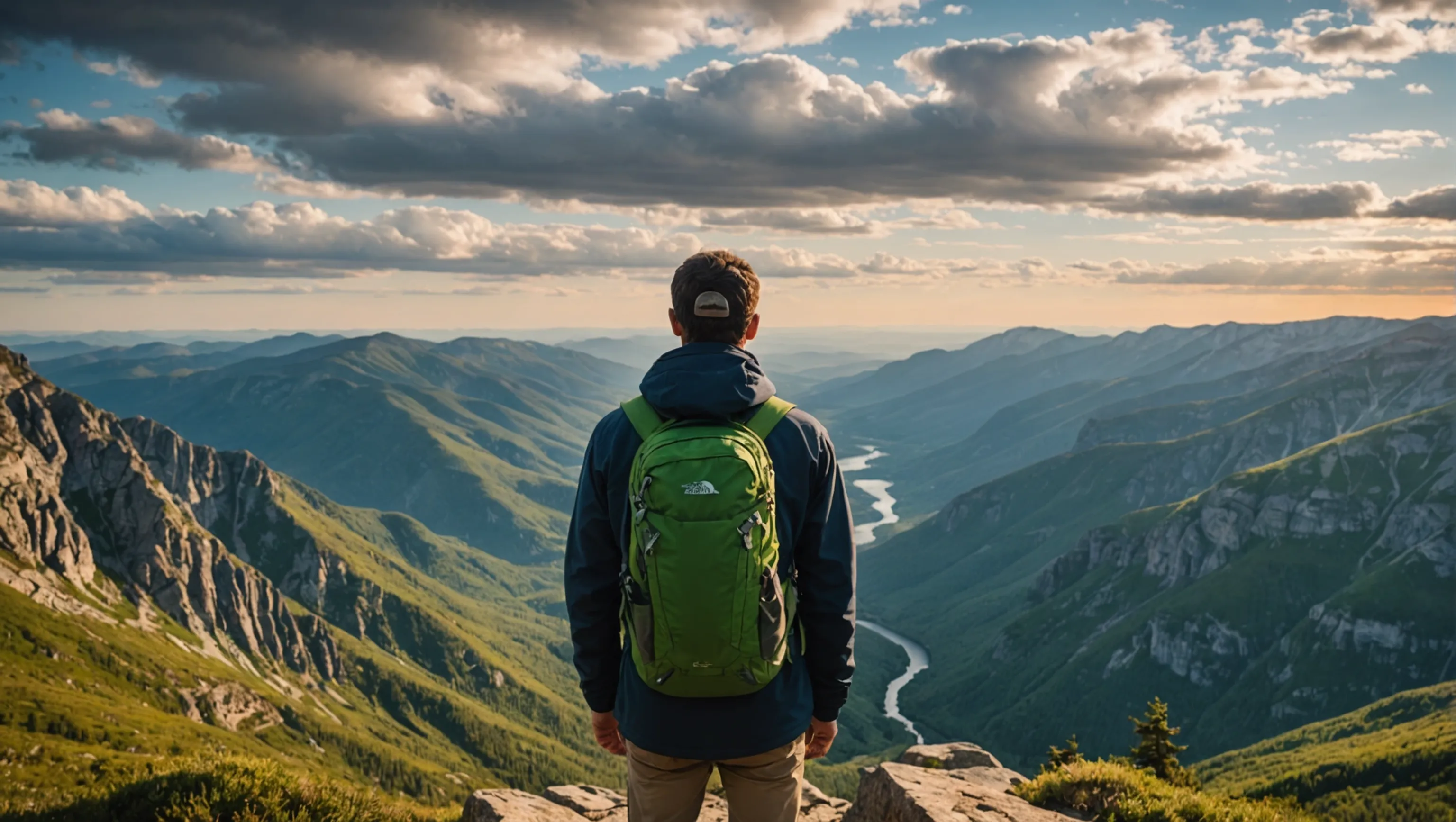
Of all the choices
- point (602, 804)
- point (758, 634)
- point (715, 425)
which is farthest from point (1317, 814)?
point (715, 425)

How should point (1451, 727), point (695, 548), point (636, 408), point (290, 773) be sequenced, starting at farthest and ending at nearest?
point (1451, 727), point (290, 773), point (636, 408), point (695, 548)

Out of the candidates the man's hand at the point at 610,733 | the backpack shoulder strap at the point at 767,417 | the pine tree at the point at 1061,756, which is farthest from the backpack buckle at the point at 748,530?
the pine tree at the point at 1061,756

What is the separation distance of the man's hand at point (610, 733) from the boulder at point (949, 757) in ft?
64.4

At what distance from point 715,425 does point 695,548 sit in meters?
1.23

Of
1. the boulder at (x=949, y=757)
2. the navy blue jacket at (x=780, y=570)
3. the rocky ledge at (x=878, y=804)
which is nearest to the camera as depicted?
the navy blue jacket at (x=780, y=570)

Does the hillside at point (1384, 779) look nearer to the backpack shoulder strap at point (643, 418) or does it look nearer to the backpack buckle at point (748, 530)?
the backpack buckle at point (748, 530)

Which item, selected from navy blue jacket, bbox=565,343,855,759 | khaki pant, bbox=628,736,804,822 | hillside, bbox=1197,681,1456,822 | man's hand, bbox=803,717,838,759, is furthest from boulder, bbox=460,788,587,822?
hillside, bbox=1197,681,1456,822

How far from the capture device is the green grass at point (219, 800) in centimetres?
1343

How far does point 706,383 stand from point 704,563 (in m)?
1.76

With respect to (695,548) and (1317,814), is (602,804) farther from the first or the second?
(1317,814)

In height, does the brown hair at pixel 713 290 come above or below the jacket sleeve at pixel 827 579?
above

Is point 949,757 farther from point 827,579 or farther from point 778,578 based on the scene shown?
point 778,578

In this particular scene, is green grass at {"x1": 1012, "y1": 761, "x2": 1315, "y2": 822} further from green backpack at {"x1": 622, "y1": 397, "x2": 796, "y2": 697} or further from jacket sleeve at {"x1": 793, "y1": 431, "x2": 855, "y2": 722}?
green backpack at {"x1": 622, "y1": 397, "x2": 796, "y2": 697}

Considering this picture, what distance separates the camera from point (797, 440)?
8859mm
